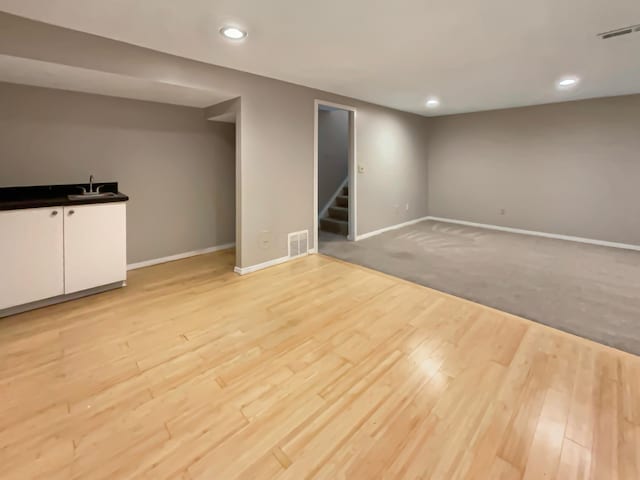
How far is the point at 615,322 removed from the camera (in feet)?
8.82

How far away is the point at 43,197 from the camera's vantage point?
10.1ft

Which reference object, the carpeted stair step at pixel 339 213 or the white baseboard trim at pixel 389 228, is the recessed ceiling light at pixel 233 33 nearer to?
the white baseboard trim at pixel 389 228

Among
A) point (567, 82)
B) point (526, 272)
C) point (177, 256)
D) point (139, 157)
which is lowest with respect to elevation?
point (526, 272)

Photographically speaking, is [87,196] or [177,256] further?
[177,256]

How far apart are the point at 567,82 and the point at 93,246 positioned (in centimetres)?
575

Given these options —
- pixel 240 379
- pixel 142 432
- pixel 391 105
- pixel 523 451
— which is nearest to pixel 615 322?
pixel 523 451

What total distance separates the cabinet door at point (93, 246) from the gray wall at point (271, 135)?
121cm

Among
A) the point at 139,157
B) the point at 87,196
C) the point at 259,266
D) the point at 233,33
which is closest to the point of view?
the point at 233,33

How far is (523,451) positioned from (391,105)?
5.34 metres

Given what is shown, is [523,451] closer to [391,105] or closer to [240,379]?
[240,379]

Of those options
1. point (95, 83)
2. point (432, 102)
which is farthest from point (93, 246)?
point (432, 102)

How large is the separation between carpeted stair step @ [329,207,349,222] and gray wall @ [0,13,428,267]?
0.55m

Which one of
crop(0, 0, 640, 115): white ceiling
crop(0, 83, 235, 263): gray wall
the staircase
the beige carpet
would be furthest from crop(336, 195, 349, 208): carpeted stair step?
crop(0, 0, 640, 115): white ceiling

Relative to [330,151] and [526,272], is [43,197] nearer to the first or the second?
[330,151]
